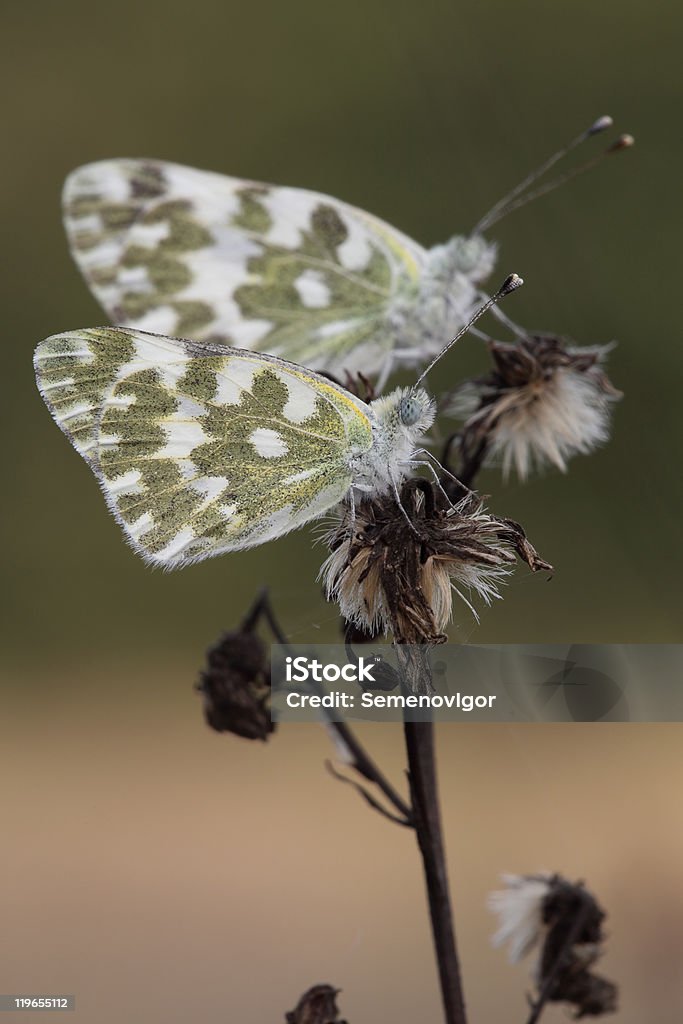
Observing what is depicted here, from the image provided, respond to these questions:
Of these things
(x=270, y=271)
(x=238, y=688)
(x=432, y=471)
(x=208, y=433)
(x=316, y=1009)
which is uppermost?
(x=270, y=271)

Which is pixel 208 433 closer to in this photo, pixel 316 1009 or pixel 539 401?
pixel 539 401

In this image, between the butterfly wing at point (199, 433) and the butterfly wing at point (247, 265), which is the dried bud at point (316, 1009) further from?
the butterfly wing at point (247, 265)

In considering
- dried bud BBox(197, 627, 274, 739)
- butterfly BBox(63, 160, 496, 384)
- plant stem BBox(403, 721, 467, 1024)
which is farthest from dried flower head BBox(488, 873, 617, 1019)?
butterfly BBox(63, 160, 496, 384)

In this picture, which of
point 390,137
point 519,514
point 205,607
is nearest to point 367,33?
point 390,137

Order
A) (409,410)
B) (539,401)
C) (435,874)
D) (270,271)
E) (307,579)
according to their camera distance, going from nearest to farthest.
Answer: (435,874)
(409,410)
(539,401)
(270,271)
(307,579)

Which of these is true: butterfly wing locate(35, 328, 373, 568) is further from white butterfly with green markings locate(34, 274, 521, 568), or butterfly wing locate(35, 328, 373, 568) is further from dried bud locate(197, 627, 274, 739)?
dried bud locate(197, 627, 274, 739)

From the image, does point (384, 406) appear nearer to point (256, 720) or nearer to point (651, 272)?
point (256, 720)

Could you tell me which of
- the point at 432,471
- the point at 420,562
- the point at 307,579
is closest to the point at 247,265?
the point at 307,579
